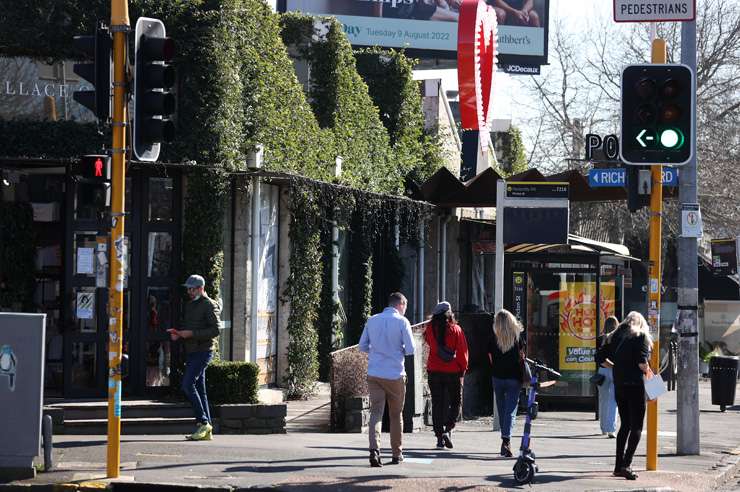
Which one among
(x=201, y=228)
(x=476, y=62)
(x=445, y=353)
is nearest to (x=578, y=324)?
(x=476, y=62)

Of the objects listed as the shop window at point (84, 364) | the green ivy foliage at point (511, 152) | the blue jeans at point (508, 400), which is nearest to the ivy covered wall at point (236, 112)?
the shop window at point (84, 364)

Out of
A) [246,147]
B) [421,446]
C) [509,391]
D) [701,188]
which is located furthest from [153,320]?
[701,188]

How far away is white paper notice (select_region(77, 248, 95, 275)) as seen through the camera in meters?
16.8

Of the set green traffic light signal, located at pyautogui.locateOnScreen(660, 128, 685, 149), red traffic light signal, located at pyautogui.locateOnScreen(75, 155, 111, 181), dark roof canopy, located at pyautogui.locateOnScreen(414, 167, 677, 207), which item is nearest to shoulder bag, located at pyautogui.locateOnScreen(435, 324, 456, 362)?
green traffic light signal, located at pyautogui.locateOnScreen(660, 128, 685, 149)

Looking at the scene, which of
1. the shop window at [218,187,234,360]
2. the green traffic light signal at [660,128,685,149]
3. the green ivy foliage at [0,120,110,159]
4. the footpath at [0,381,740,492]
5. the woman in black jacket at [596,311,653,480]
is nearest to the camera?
the footpath at [0,381,740,492]

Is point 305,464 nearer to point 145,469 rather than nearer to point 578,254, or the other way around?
point 145,469

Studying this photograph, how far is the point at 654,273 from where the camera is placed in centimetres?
1351

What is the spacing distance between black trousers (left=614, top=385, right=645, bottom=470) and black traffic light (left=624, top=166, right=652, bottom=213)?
189 cm

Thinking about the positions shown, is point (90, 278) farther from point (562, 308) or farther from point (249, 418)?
point (562, 308)

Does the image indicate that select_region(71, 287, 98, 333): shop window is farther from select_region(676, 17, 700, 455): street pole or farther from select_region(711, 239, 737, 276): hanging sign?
select_region(711, 239, 737, 276): hanging sign

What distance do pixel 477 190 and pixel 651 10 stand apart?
9156mm

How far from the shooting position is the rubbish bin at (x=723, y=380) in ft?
79.2

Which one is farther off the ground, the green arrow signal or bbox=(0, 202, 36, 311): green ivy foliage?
the green arrow signal

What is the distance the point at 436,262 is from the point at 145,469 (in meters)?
15.3
